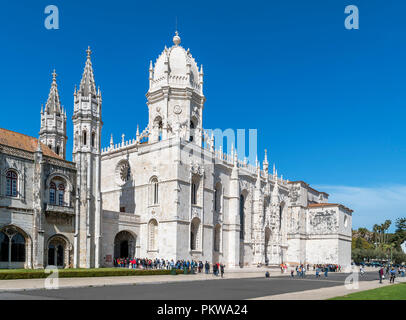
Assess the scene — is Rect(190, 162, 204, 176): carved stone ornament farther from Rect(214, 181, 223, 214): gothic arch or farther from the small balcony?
the small balcony

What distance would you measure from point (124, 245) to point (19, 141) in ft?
56.5

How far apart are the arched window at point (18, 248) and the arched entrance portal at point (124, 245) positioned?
1351 cm

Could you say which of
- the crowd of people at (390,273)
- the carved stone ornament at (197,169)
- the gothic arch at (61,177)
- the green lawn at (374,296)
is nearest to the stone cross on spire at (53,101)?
the gothic arch at (61,177)

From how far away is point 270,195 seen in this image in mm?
69500

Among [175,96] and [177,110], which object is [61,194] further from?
[175,96]

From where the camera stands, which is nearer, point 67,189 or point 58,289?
point 58,289

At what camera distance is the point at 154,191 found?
52.3 meters

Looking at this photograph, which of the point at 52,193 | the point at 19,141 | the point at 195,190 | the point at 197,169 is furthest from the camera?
the point at 195,190

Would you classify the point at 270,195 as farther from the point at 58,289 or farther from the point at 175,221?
the point at 58,289

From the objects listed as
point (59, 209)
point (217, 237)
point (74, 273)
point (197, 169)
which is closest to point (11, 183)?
point (59, 209)

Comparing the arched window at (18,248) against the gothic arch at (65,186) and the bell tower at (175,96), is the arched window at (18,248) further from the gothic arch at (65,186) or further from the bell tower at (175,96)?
the bell tower at (175,96)

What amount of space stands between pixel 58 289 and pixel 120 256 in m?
27.4

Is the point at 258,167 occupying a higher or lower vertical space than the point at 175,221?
higher
